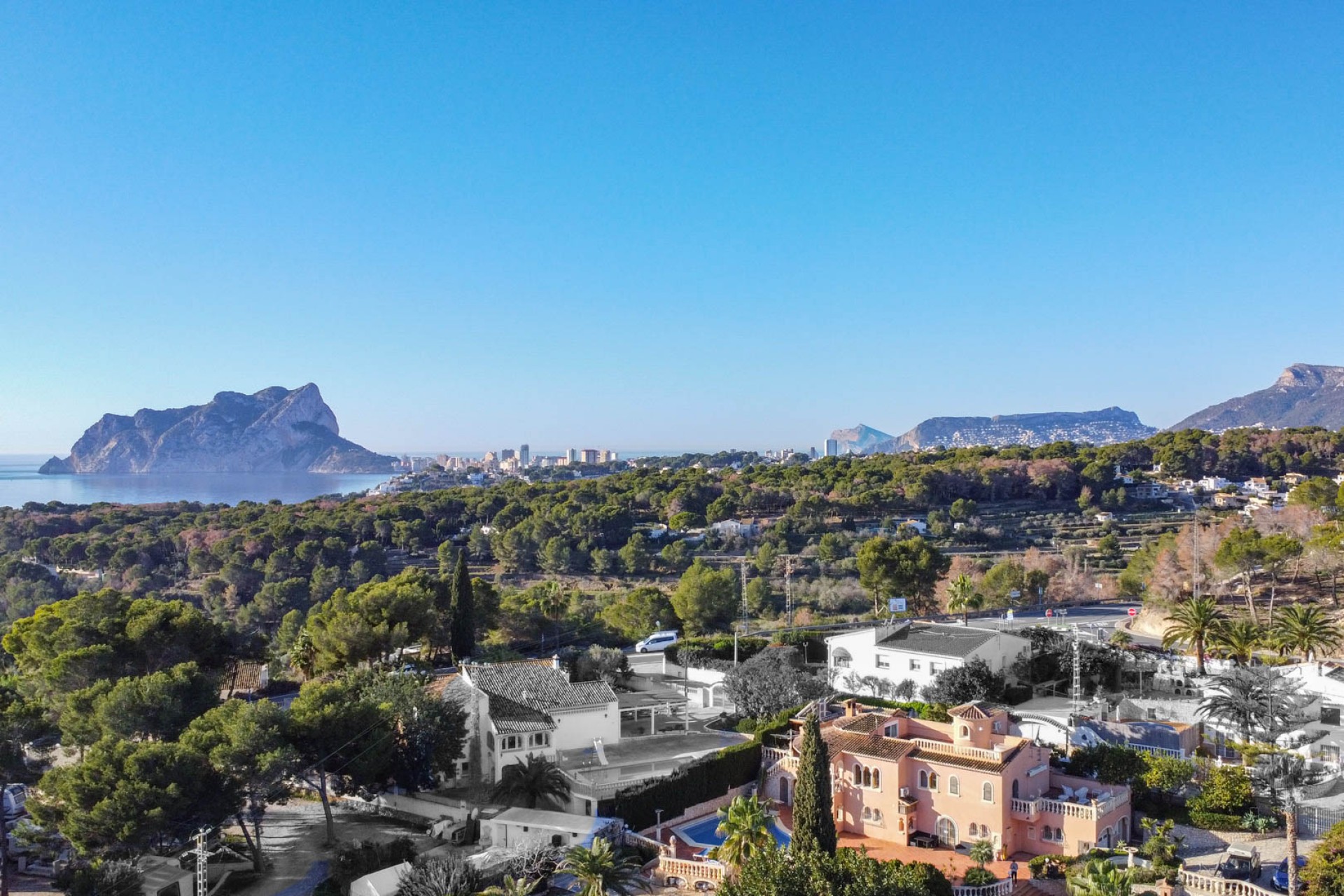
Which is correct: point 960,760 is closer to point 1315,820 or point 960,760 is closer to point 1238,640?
point 1315,820

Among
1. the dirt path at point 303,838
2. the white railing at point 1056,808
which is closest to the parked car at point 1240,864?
the white railing at point 1056,808

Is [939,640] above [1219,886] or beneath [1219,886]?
above

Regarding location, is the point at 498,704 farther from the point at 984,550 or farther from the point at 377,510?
the point at 377,510

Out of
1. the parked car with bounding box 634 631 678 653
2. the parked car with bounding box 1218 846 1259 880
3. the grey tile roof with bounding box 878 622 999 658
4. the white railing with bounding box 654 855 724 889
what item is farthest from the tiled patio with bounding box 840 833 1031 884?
the parked car with bounding box 634 631 678 653

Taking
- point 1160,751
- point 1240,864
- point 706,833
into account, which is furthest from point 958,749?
point 706,833

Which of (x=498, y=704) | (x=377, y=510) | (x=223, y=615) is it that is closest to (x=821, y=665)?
(x=498, y=704)
